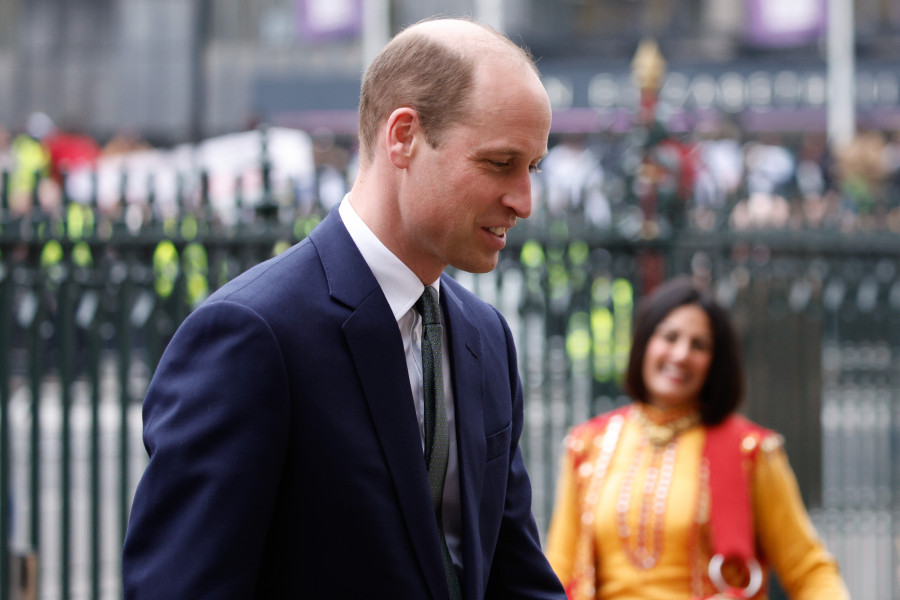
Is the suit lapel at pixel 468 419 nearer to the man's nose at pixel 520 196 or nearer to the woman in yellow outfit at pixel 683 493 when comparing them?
the man's nose at pixel 520 196

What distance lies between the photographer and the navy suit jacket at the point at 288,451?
1.71 meters

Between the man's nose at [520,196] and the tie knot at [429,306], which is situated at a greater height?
the man's nose at [520,196]

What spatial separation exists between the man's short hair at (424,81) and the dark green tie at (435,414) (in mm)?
272

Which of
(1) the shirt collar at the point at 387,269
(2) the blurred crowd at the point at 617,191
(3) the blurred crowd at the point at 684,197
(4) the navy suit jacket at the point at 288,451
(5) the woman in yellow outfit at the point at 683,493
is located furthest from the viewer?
(3) the blurred crowd at the point at 684,197

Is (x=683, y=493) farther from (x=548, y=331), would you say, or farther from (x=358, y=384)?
(x=358, y=384)

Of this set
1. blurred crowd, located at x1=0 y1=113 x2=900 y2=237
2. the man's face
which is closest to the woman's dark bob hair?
blurred crowd, located at x1=0 y1=113 x2=900 y2=237

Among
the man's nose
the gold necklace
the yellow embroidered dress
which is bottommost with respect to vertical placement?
the yellow embroidered dress

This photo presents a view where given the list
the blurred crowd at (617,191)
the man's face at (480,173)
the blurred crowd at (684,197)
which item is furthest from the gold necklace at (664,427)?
the man's face at (480,173)

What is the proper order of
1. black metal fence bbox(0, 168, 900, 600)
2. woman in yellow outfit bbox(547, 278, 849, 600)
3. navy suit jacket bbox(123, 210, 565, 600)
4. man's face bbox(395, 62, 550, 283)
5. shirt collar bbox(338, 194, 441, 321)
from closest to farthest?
1. navy suit jacket bbox(123, 210, 565, 600)
2. man's face bbox(395, 62, 550, 283)
3. shirt collar bbox(338, 194, 441, 321)
4. woman in yellow outfit bbox(547, 278, 849, 600)
5. black metal fence bbox(0, 168, 900, 600)

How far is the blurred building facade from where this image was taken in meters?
21.6

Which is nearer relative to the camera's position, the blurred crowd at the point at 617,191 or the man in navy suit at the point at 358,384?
the man in navy suit at the point at 358,384

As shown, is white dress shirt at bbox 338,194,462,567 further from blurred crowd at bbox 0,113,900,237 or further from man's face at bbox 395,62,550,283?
blurred crowd at bbox 0,113,900,237

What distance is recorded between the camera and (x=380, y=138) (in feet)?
6.25

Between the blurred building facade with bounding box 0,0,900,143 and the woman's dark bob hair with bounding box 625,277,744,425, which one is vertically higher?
the blurred building facade with bounding box 0,0,900,143
